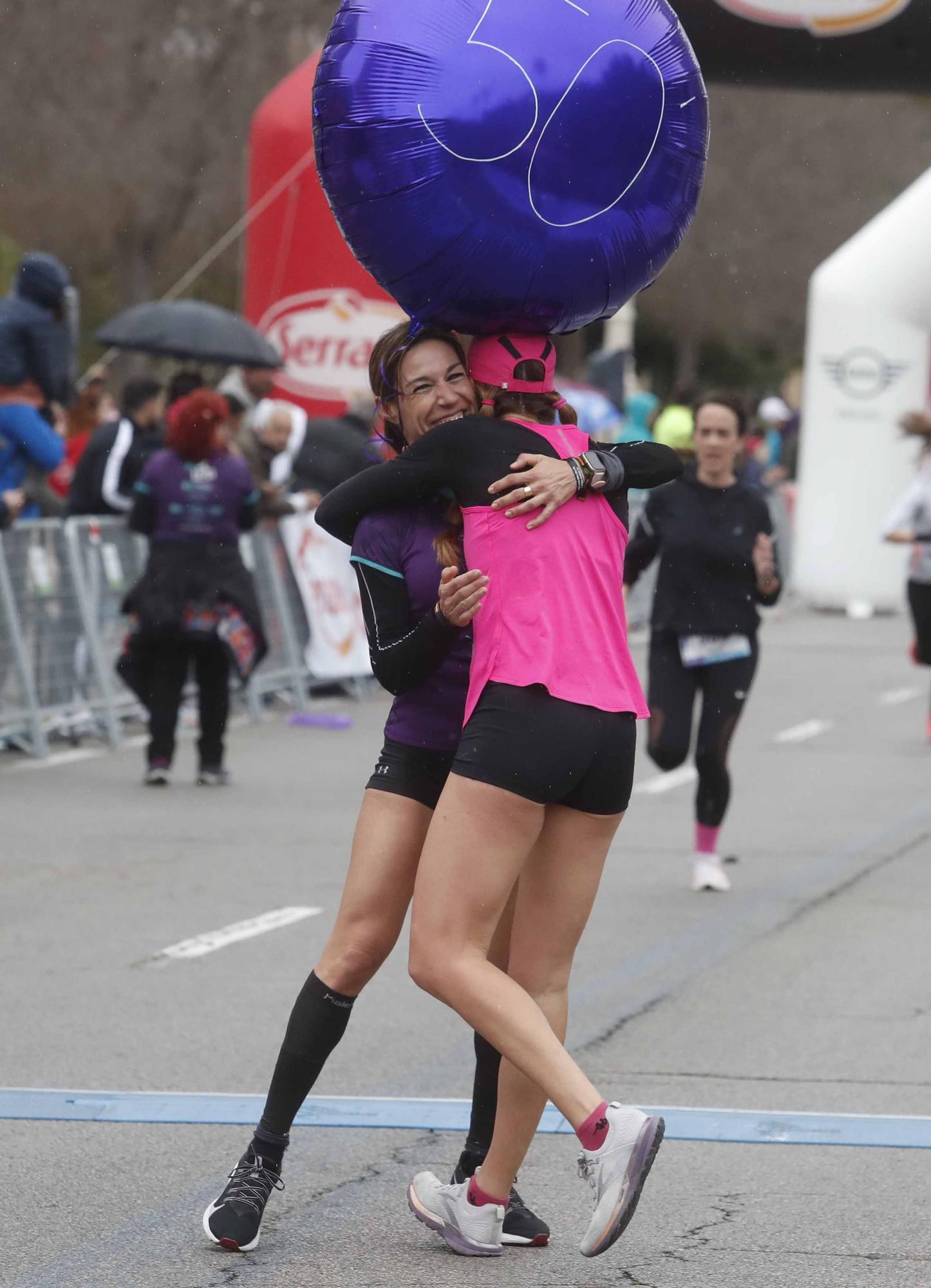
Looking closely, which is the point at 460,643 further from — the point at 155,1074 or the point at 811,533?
the point at 811,533

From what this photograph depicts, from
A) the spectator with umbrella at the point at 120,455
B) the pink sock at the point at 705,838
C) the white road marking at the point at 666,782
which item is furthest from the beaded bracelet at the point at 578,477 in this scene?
the spectator with umbrella at the point at 120,455

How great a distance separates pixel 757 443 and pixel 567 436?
28.7 m

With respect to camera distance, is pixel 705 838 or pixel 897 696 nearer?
pixel 705 838

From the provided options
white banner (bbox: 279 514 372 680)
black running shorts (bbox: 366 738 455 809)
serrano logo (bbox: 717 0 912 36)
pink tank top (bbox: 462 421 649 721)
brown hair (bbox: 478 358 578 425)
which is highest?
serrano logo (bbox: 717 0 912 36)

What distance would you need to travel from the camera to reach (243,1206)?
4383 mm

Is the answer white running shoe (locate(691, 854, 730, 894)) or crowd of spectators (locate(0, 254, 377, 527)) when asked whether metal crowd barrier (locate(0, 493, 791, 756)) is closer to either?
crowd of spectators (locate(0, 254, 377, 527))

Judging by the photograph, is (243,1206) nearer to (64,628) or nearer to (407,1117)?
(407,1117)

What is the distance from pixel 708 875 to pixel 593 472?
4.75m

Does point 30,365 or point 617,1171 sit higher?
point 30,365

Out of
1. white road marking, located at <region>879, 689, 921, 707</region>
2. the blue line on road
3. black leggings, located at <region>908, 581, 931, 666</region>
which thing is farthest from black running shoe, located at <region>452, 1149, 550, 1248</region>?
white road marking, located at <region>879, 689, 921, 707</region>

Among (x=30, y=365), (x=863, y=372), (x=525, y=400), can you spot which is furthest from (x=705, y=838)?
(x=863, y=372)

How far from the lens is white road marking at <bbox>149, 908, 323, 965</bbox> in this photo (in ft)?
24.4

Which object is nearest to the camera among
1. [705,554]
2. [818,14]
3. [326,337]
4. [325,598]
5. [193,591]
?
[705,554]

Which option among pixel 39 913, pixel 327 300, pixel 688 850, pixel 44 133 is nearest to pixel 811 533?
pixel 327 300
